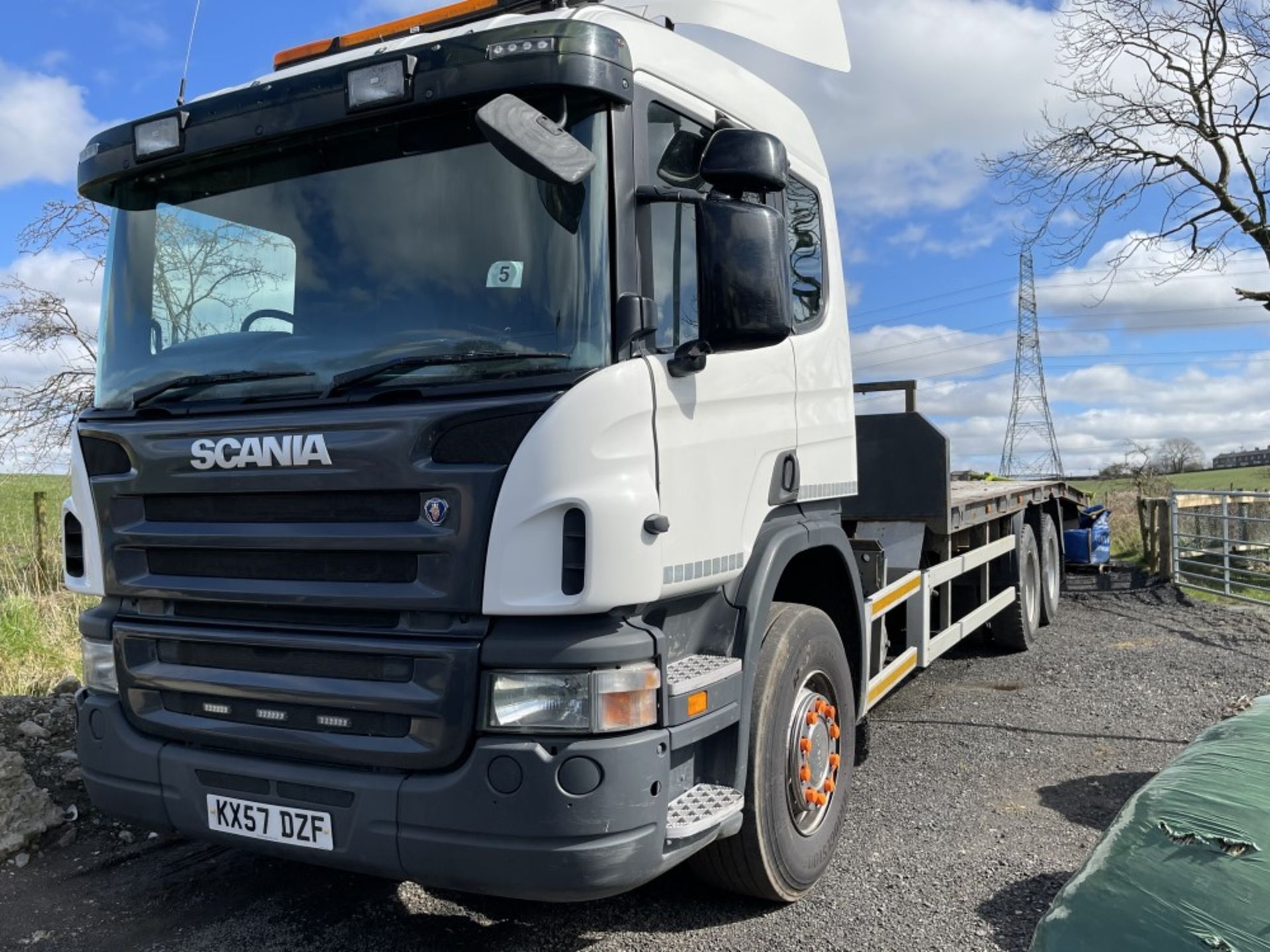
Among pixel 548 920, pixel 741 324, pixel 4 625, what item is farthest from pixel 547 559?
pixel 4 625

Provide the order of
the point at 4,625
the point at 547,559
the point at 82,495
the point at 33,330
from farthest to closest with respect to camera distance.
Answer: the point at 33,330 → the point at 4,625 → the point at 82,495 → the point at 547,559

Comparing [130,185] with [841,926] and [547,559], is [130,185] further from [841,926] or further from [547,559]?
[841,926]

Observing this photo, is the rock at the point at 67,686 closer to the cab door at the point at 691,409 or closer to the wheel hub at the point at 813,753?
the wheel hub at the point at 813,753

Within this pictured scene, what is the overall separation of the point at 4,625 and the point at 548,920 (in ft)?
18.6

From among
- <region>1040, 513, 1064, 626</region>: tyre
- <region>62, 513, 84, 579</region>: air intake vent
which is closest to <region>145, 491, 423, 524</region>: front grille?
<region>62, 513, 84, 579</region>: air intake vent

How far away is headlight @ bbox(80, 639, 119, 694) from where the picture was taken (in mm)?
3326

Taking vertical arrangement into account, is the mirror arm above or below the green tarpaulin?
above

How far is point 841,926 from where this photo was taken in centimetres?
344

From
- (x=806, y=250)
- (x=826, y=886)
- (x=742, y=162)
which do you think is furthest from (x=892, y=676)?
(x=742, y=162)

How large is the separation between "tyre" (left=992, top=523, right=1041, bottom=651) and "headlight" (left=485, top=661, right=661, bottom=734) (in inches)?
243

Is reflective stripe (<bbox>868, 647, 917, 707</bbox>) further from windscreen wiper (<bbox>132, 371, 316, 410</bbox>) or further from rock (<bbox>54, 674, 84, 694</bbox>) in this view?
rock (<bbox>54, 674, 84, 694</bbox>)

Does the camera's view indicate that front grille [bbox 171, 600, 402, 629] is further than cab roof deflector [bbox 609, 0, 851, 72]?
No

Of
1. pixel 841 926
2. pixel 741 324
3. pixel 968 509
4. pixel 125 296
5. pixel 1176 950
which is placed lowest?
pixel 841 926

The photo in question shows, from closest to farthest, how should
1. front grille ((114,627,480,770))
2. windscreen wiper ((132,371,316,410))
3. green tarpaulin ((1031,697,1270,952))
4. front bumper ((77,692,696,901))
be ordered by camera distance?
green tarpaulin ((1031,697,1270,952))
front bumper ((77,692,696,901))
front grille ((114,627,480,770))
windscreen wiper ((132,371,316,410))
